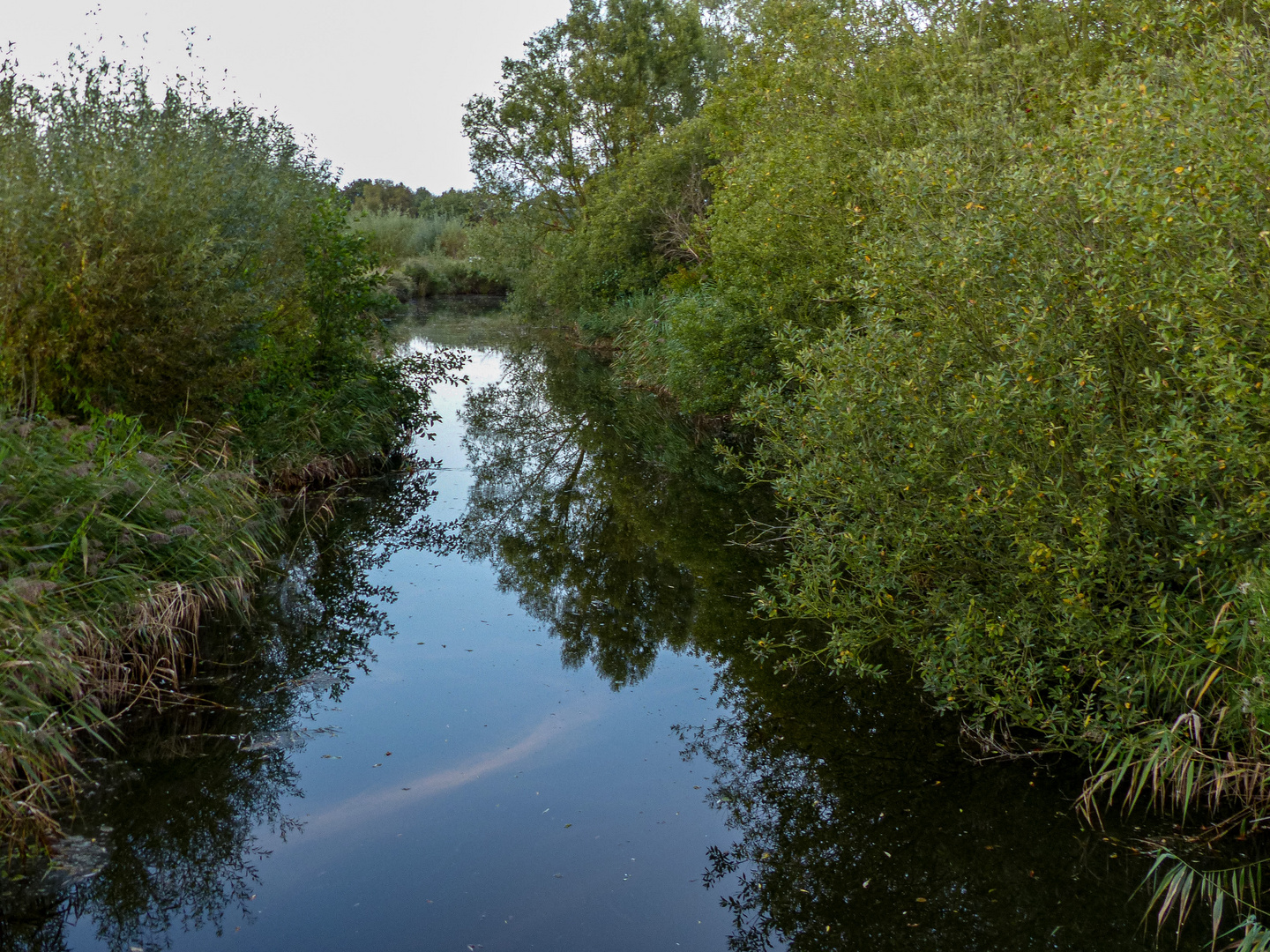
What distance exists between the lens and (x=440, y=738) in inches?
258

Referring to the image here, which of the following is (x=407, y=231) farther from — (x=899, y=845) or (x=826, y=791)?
(x=899, y=845)

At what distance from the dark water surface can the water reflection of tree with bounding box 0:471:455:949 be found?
0.7 inches

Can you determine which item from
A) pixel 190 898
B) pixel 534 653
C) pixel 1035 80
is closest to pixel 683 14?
pixel 1035 80

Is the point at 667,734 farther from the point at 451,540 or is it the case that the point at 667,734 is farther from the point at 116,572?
the point at 451,540

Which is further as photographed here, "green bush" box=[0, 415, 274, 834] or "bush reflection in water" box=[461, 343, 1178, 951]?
"green bush" box=[0, 415, 274, 834]

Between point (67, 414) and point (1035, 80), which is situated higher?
point (1035, 80)

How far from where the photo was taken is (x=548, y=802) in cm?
580

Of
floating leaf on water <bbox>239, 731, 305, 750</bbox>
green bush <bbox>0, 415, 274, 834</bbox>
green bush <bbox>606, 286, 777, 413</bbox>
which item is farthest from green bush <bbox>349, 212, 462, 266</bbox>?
floating leaf on water <bbox>239, 731, 305, 750</bbox>

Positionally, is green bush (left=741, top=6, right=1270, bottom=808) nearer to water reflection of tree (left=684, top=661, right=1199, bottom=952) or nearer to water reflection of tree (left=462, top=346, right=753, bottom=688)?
water reflection of tree (left=684, top=661, right=1199, bottom=952)

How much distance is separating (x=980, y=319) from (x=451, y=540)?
7140 millimetres

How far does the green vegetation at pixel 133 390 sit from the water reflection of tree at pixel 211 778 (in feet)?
1.06

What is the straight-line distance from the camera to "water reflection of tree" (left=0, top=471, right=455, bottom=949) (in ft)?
15.0

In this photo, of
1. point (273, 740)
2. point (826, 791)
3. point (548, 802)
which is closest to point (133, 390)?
point (273, 740)

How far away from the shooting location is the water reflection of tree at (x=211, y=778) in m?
4.57
